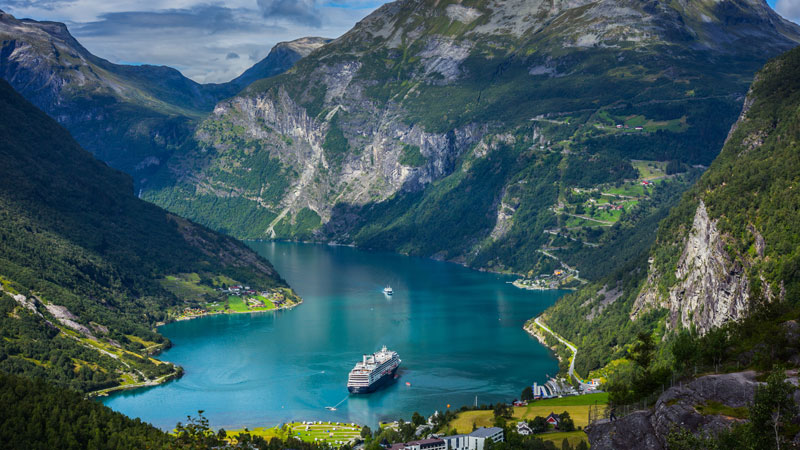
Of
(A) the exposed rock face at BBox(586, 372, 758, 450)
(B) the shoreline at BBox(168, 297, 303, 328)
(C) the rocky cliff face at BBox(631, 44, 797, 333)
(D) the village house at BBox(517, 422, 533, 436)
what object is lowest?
(D) the village house at BBox(517, 422, 533, 436)

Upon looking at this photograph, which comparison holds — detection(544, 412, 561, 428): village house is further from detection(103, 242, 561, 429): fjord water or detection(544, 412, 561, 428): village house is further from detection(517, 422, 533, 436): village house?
detection(103, 242, 561, 429): fjord water

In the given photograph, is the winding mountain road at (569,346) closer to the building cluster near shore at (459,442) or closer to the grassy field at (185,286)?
the building cluster near shore at (459,442)

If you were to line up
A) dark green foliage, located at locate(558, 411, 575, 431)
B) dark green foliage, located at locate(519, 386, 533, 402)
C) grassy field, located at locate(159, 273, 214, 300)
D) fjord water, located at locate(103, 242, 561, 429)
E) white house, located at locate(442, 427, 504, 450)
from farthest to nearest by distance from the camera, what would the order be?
grassy field, located at locate(159, 273, 214, 300)
fjord water, located at locate(103, 242, 561, 429)
dark green foliage, located at locate(519, 386, 533, 402)
dark green foliage, located at locate(558, 411, 575, 431)
white house, located at locate(442, 427, 504, 450)

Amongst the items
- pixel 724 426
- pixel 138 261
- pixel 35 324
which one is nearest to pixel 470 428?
pixel 724 426

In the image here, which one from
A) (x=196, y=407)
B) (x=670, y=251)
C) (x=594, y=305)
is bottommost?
(x=196, y=407)

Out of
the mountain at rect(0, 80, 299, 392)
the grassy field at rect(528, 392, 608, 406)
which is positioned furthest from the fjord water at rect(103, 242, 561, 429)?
the grassy field at rect(528, 392, 608, 406)

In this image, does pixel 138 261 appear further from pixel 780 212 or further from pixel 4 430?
pixel 780 212

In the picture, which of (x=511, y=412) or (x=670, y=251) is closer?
(x=511, y=412)
